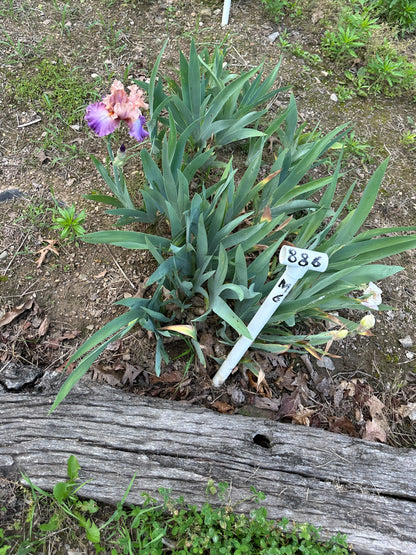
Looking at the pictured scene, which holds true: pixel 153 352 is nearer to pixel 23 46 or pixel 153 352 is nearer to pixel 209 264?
pixel 209 264

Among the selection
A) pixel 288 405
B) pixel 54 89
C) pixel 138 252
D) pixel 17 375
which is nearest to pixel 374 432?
pixel 288 405

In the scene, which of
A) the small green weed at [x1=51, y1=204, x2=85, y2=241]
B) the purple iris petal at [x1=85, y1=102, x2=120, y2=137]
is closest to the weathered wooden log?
the small green weed at [x1=51, y1=204, x2=85, y2=241]

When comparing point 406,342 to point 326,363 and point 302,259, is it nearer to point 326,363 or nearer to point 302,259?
point 326,363

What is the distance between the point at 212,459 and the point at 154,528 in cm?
25

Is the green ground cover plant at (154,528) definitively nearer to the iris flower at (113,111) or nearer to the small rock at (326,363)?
the small rock at (326,363)

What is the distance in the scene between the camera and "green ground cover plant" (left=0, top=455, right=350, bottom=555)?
40.8 inches

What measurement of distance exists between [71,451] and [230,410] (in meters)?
0.57

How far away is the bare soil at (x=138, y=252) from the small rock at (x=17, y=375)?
Answer: 0.23 feet

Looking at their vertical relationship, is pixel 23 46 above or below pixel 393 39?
below

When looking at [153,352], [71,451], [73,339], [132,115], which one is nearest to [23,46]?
[132,115]

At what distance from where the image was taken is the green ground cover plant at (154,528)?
104cm

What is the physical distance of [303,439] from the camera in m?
1.29

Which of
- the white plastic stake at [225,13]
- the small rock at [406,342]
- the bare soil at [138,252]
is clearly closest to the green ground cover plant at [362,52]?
the bare soil at [138,252]

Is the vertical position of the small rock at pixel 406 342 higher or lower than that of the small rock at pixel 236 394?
higher
